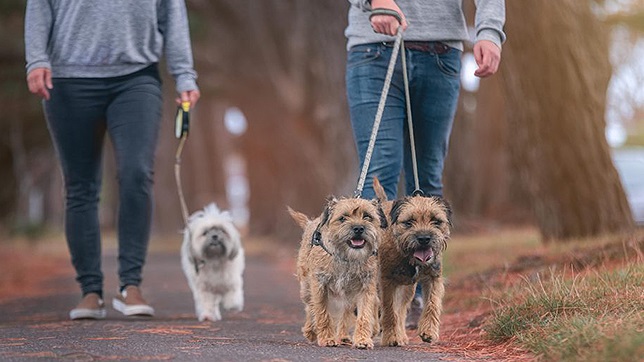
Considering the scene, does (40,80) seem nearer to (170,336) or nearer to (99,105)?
(99,105)

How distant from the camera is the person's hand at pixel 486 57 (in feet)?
18.4

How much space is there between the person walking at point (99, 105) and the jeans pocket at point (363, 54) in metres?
1.53

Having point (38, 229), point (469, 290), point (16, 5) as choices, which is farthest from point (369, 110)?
point (38, 229)

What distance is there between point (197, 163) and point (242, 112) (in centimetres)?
372

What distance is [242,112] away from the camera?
80.9 feet

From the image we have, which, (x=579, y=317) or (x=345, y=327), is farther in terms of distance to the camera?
(x=345, y=327)

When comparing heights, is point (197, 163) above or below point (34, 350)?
above

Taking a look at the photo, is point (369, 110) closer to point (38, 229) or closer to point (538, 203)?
point (538, 203)

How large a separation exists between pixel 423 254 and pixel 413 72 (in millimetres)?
1207

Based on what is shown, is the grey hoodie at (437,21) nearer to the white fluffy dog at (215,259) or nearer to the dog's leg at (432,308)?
the dog's leg at (432,308)

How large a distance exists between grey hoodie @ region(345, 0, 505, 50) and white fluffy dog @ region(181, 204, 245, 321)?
2372 millimetres

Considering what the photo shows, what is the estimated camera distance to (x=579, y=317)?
4.80 m

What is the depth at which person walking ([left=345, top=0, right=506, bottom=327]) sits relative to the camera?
19.1 ft

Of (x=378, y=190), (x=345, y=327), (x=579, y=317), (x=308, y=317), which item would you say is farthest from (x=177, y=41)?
(x=579, y=317)
